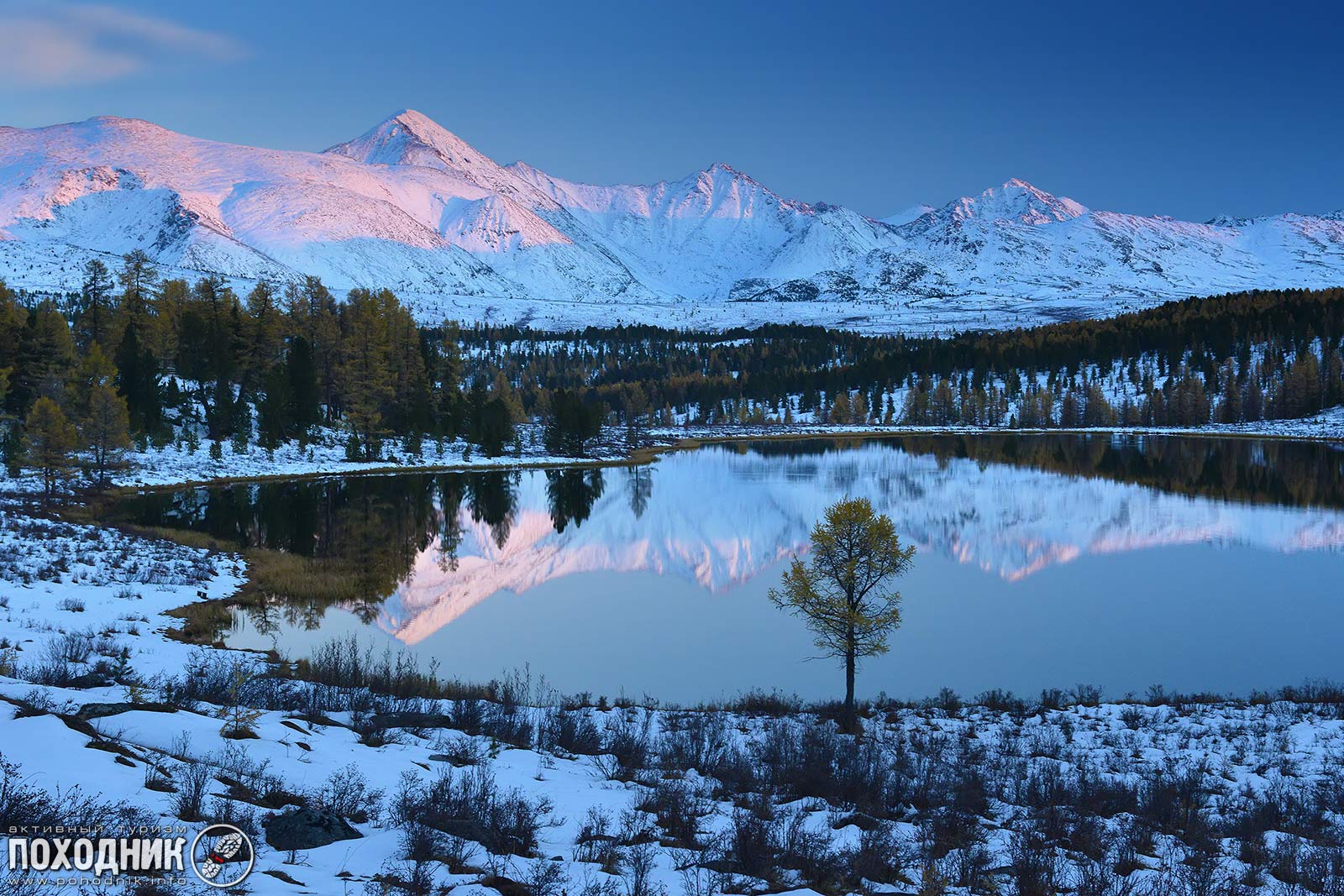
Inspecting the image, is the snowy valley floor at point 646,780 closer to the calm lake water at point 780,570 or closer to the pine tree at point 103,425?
the calm lake water at point 780,570

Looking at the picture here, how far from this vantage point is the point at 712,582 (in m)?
39.4

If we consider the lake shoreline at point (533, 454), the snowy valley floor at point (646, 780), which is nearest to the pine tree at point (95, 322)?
the lake shoreline at point (533, 454)

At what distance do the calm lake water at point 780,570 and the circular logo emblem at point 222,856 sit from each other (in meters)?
16.8

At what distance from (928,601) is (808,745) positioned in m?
19.7

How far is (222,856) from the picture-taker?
7.51 meters

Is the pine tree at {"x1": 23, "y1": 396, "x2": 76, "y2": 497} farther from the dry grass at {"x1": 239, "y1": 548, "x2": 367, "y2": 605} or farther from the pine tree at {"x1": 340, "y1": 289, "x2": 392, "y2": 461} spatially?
the pine tree at {"x1": 340, "y1": 289, "x2": 392, "y2": 461}

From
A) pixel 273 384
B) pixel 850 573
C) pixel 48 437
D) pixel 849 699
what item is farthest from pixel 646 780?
pixel 273 384

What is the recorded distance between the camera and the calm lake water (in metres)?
26.8

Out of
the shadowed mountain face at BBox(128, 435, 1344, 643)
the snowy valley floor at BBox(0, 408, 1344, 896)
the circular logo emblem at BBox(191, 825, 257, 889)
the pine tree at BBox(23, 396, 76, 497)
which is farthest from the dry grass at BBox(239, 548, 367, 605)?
the circular logo emblem at BBox(191, 825, 257, 889)

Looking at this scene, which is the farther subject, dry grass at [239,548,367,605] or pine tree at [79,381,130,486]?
pine tree at [79,381,130,486]

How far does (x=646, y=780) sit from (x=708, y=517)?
44.9 metres

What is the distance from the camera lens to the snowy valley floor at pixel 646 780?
8789 mm

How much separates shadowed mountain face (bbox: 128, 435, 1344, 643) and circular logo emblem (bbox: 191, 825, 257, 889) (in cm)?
2128

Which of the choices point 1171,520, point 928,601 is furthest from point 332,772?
point 1171,520
